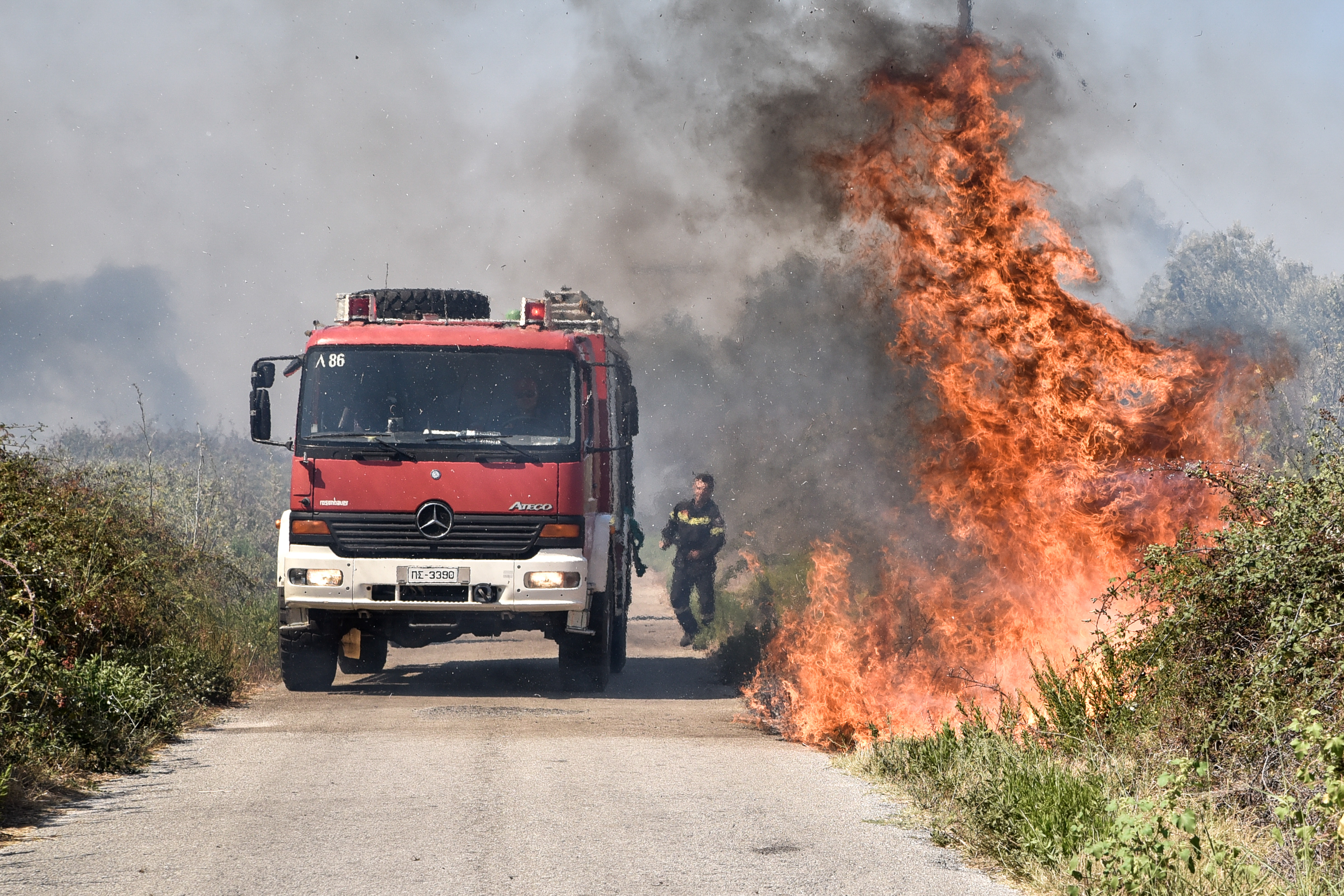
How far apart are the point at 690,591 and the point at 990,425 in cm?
919

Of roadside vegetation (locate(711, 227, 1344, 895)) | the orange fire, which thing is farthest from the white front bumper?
roadside vegetation (locate(711, 227, 1344, 895))

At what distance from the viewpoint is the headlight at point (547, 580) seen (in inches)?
460

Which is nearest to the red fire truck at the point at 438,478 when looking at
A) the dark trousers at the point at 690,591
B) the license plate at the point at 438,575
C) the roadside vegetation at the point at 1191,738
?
the license plate at the point at 438,575

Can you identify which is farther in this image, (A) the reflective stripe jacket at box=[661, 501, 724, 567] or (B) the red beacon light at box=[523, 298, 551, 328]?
(A) the reflective stripe jacket at box=[661, 501, 724, 567]

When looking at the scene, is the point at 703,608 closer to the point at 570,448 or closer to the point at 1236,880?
the point at 570,448

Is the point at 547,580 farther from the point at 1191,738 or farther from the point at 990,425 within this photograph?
the point at 1191,738

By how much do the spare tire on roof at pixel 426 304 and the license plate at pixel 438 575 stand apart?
111 inches

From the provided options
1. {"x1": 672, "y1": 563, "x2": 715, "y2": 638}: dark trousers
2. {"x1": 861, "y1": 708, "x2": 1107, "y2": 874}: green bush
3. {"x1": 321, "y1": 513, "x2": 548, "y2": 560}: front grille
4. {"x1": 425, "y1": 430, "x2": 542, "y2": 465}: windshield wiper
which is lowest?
{"x1": 861, "y1": 708, "x2": 1107, "y2": 874}: green bush

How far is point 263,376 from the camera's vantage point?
1208 cm

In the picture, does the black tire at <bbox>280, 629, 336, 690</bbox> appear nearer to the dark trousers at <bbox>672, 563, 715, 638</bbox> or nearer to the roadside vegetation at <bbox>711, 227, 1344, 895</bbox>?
the roadside vegetation at <bbox>711, 227, 1344, 895</bbox>

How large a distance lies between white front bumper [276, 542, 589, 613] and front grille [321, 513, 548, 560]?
2.2 inches

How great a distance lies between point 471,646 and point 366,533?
695 cm

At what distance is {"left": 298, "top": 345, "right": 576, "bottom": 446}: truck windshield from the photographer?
11.7 metres

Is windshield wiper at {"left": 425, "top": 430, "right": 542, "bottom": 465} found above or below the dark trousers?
above
